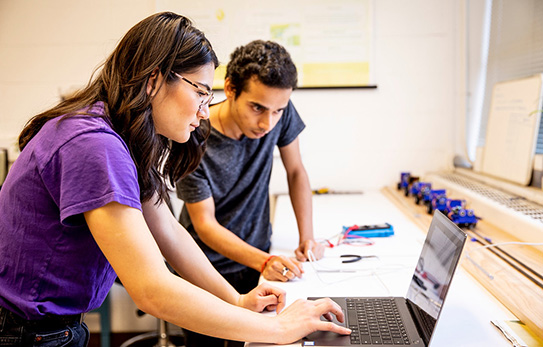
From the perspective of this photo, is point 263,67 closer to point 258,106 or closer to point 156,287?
point 258,106

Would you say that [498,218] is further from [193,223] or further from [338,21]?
[338,21]

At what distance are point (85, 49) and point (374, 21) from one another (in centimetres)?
169

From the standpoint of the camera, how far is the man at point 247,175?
5.16 feet

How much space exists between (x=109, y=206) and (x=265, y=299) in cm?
55

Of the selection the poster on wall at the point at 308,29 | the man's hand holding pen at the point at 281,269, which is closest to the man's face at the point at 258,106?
the man's hand holding pen at the point at 281,269

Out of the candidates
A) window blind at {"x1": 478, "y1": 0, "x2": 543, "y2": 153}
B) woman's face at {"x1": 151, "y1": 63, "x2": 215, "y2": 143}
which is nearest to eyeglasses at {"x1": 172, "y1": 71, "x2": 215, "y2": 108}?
woman's face at {"x1": 151, "y1": 63, "x2": 215, "y2": 143}

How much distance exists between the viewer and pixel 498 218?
1.88 m

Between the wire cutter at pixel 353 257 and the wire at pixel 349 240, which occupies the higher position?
the wire cutter at pixel 353 257

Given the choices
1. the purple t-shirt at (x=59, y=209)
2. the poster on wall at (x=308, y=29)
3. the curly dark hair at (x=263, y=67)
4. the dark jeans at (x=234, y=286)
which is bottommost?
the dark jeans at (x=234, y=286)

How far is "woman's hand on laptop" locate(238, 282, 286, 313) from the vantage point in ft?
3.95

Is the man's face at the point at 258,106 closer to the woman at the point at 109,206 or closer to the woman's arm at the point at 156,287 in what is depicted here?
the woman at the point at 109,206

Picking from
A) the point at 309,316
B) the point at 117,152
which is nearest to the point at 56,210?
the point at 117,152

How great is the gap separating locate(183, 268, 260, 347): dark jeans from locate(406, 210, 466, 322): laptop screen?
0.72 metres

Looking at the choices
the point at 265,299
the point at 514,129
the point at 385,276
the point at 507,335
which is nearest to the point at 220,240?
the point at 265,299
